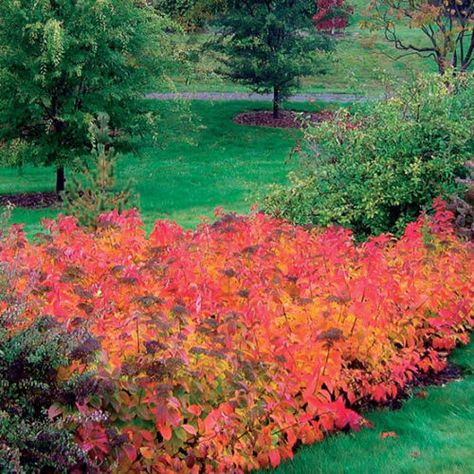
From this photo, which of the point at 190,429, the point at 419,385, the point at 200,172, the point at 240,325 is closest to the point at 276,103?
the point at 200,172

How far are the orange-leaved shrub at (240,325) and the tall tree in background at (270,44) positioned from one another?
1789cm

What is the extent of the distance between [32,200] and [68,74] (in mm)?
3049

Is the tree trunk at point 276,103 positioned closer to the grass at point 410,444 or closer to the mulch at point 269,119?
the mulch at point 269,119

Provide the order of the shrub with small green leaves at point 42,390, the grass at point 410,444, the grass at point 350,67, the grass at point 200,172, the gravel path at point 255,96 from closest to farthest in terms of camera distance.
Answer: the shrub with small green leaves at point 42,390 → the grass at point 410,444 → the grass at point 200,172 → the gravel path at point 255,96 → the grass at point 350,67

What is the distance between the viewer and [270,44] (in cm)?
2516

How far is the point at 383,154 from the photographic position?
9.29m

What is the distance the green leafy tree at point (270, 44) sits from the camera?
2414 cm

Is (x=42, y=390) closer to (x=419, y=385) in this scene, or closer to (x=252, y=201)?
(x=419, y=385)

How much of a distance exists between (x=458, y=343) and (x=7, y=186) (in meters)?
14.5

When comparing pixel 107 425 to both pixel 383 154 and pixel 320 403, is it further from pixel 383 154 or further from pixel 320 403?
pixel 383 154

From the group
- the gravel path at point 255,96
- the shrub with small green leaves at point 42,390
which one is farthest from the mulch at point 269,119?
the shrub with small green leaves at point 42,390

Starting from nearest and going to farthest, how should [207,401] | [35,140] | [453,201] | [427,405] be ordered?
[207,401], [427,405], [453,201], [35,140]

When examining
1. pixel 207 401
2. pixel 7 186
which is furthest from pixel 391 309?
pixel 7 186

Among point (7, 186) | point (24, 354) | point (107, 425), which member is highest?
point (24, 354)
